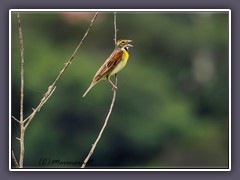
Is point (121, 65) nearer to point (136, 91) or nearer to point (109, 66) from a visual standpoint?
point (109, 66)

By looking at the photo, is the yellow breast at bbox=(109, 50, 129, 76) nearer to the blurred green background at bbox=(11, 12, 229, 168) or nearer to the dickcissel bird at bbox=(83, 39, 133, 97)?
the dickcissel bird at bbox=(83, 39, 133, 97)

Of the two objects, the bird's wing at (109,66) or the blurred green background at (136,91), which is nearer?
the bird's wing at (109,66)

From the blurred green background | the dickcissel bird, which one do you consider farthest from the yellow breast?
the blurred green background

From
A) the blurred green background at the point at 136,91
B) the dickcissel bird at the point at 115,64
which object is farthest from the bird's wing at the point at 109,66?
the blurred green background at the point at 136,91

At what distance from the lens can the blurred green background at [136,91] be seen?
771 centimetres

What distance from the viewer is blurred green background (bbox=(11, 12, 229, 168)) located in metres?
7.71

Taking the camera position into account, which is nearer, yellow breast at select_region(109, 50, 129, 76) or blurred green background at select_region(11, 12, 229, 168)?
yellow breast at select_region(109, 50, 129, 76)

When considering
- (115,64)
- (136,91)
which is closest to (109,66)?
(115,64)

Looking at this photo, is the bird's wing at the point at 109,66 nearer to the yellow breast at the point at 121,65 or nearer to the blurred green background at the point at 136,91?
the yellow breast at the point at 121,65

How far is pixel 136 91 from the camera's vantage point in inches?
385

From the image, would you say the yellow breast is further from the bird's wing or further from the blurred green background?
the blurred green background

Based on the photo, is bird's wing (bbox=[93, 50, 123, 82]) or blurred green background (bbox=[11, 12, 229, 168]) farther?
blurred green background (bbox=[11, 12, 229, 168])

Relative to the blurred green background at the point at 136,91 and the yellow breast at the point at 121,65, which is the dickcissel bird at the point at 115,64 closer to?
the yellow breast at the point at 121,65

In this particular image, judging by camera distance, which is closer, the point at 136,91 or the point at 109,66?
the point at 109,66
